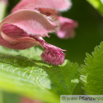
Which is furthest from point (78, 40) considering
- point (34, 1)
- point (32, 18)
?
point (32, 18)

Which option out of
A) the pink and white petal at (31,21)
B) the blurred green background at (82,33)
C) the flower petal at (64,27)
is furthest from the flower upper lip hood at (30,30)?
the blurred green background at (82,33)

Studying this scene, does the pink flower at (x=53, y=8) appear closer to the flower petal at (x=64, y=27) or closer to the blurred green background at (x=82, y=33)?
the flower petal at (x=64, y=27)

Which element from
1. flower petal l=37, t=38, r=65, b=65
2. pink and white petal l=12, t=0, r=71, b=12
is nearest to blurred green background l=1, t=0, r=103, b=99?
pink and white petal l=12, t=0, r=71, b=12

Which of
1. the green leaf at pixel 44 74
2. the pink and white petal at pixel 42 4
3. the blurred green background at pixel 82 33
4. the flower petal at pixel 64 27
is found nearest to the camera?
the green leaf at pixel 44 74

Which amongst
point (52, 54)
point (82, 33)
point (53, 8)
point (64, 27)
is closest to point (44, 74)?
point (52, 54)

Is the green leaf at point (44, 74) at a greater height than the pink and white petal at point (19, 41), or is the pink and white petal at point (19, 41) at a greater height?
the pink and white petal at point (19, 41)

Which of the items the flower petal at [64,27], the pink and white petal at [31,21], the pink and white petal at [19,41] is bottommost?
the pink and white petal at [19,41]

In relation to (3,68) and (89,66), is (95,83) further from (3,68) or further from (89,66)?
(3,68)
